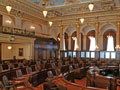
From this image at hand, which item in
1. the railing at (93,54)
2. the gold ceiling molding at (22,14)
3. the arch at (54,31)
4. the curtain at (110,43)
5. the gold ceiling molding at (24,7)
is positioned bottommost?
the railing at (93,54)

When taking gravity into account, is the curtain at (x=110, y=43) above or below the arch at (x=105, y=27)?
below

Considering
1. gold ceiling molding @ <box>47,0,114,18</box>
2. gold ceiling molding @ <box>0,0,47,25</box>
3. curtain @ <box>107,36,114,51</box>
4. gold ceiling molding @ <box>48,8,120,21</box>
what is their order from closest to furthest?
gold ceiling molding @ <box>0,0,47,25</box> → gold ceiling molding @ <box>47,0,114,18</box> → gold ceiling molding @ <box>48,8,120,21</box> → curtain @ <box>107,36,114,51</box>

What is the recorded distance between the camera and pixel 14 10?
17.1 metres

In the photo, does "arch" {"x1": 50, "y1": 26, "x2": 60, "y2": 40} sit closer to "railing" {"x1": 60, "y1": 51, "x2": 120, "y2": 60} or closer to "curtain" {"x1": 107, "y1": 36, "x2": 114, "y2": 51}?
"railing" {"x1": 60, "y1": 51, "x2": 120, "y2": 60}

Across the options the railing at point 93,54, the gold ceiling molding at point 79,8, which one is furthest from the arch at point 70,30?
the railing at point 93,54

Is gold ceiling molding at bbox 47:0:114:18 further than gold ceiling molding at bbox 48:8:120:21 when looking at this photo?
No

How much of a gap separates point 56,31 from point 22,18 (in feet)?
26.2

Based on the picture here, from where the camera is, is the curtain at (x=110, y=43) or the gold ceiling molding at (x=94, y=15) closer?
the gold ceiling molding at (x=94, y=15)

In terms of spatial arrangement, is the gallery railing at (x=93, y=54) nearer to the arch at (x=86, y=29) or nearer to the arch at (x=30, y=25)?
the arch at (x=86, y=29)

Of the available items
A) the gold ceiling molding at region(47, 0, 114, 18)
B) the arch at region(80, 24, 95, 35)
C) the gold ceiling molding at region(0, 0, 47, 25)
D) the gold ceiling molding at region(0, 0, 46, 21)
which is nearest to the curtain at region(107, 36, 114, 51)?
the arch at region(80, 24, 95, 35)

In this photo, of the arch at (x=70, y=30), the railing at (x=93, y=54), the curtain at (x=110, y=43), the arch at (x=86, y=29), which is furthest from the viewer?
the arch at (x=70, y=30)

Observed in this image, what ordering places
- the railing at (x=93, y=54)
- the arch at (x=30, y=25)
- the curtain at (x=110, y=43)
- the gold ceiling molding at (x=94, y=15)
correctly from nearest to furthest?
1. the gold ceiling molding at (x=94, y=15)
2. the railing at (x=93, y=54)
3. the arch at (x=30, y=25)
4. the curtain at (x=110, y=43)

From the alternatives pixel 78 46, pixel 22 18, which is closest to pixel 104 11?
pixel 78 46

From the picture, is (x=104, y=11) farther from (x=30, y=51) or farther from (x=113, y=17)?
(x=30, y=51)
